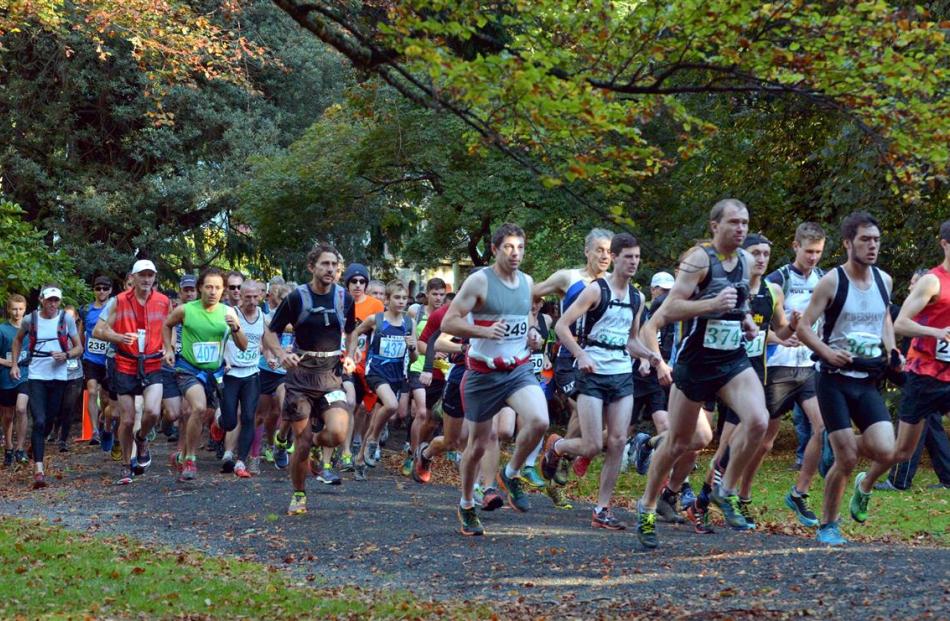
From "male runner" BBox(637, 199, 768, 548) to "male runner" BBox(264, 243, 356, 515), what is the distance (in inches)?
125

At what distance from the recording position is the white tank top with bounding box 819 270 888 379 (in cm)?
878

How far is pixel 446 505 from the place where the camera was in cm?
1244

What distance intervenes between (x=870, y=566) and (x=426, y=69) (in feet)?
12.5

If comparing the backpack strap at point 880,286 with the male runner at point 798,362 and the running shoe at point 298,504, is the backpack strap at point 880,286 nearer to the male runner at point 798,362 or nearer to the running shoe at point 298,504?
the male runner at point 798,362

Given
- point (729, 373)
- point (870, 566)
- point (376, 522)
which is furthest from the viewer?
point (376, 522)

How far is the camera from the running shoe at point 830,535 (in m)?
9.11

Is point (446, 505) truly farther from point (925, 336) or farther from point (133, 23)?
point (133, 23)

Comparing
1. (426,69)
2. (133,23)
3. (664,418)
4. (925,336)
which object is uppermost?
(133,23)

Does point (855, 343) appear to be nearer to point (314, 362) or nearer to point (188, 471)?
point (314, 362)

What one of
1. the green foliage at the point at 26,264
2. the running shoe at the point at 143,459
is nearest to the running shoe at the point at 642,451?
the running shoe at the point at 143,459

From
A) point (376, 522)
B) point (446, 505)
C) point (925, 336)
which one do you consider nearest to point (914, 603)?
point (925, 336)

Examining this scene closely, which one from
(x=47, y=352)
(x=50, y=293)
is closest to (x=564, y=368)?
(x=47, y=352)

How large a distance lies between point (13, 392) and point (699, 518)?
10.4 meters

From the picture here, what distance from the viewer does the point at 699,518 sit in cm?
1010
